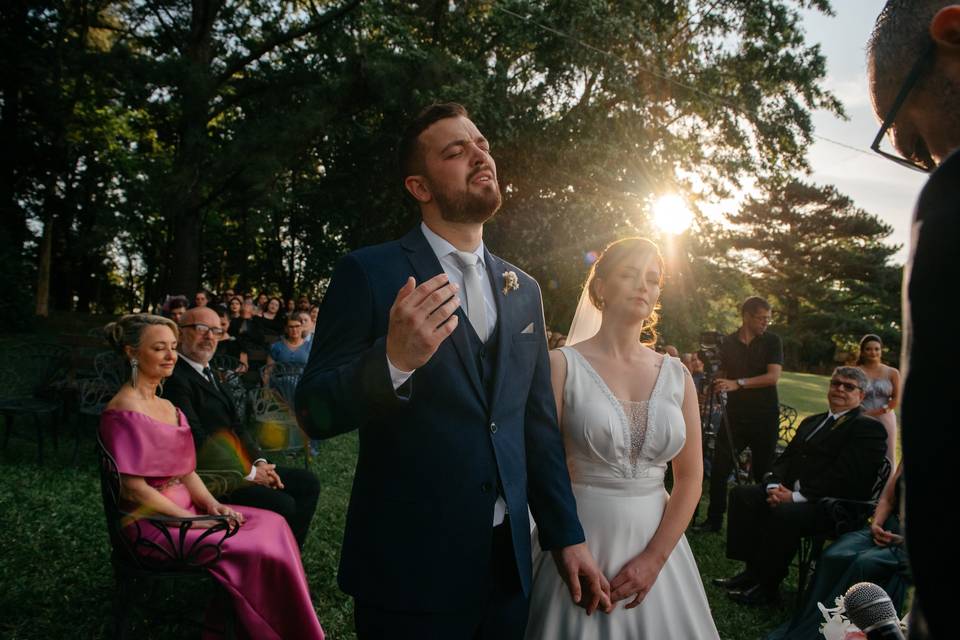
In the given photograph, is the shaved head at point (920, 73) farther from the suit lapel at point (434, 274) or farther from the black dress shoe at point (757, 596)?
the black dress shoe at point (757, 596)

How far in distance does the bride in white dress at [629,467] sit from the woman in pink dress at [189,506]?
→ 1.55 meters

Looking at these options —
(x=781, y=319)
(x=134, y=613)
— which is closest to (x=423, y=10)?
(x=134, y=613)

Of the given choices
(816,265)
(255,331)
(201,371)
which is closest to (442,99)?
(255,331)

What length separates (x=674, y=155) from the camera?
16750mm

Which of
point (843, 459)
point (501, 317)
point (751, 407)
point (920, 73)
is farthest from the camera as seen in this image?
point (751, 407)

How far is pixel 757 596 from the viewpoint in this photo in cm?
500

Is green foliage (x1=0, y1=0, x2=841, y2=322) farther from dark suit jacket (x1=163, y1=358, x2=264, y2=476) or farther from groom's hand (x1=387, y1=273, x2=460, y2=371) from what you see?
groom's hand (x1=387, y1=273, x2=460, y2=371)

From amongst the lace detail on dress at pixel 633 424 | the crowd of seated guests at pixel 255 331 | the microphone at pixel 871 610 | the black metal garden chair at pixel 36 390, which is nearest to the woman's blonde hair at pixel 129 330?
the lace detail on dress at pixel 633 424

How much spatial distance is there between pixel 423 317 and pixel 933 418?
969mm

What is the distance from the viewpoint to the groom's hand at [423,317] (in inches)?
54.4

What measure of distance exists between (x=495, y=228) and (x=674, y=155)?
17.7ft

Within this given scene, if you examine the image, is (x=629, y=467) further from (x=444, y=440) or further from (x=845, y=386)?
(x=845, y=386)

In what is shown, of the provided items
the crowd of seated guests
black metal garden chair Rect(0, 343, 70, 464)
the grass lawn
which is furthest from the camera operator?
black metal garden chair Rect(0, 343, 70, 464)

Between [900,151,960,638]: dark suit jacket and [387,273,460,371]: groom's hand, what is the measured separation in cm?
89
